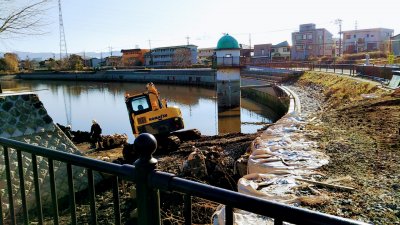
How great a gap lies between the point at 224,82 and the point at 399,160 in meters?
19.0

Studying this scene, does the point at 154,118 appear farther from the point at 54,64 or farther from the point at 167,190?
the point at 54,64

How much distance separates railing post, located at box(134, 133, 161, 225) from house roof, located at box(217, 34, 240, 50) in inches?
922

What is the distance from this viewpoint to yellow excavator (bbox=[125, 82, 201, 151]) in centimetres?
1197

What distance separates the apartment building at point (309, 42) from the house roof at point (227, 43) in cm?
3773

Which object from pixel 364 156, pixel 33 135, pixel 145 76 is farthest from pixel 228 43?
pixel 145 76

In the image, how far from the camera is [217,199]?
1228mm

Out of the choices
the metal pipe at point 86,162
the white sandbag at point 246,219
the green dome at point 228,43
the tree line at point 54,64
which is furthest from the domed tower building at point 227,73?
the tree line at point 54,64

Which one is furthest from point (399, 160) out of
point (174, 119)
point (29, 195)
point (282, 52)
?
point (282, 52)

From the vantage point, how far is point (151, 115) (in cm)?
1209

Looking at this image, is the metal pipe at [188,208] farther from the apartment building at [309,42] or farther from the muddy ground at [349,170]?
the apartment building at [309,42]

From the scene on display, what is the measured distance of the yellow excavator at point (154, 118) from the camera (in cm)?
1197

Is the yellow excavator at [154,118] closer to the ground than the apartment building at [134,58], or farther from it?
closer to the ground

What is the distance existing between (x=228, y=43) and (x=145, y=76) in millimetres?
32759

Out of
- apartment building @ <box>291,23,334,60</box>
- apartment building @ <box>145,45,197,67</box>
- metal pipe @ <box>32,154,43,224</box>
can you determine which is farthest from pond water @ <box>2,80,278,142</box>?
apartment building @ <box>145,45,197,67</box>
